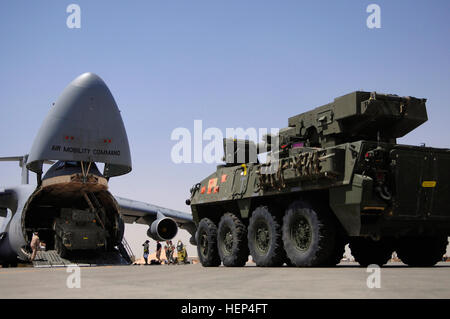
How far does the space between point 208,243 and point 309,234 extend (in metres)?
4.76

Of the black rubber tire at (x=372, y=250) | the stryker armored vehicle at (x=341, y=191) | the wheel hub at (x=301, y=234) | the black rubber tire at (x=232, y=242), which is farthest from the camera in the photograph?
the black rubber tire at (x=232, y=242)

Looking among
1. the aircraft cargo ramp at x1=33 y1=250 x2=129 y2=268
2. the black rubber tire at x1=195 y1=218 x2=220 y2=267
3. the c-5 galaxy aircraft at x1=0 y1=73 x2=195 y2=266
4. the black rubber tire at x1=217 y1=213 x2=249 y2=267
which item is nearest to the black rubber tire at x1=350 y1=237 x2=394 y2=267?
the black rubber tire at x1=217 y1=213 x2=249 y2=267

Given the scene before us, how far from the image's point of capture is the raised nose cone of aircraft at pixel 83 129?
2323 centimetres

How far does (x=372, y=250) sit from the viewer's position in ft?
49.4

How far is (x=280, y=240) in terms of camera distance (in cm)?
1362

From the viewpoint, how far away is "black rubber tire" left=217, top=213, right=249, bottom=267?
15.3 metres

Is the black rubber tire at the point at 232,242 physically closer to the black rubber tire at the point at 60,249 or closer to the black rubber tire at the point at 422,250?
the black rubber tire at the point at 422,250

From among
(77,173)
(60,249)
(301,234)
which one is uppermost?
(77,173)

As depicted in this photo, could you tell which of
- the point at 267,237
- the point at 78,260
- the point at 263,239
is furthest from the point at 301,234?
the point at 78,260

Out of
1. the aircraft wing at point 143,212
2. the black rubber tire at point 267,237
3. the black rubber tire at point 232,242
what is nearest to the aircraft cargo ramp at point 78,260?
the aircraft wing at point 143,212

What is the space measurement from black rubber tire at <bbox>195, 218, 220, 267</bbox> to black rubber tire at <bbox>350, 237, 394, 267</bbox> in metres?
3.99

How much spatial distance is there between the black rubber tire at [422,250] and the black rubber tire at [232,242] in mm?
4068

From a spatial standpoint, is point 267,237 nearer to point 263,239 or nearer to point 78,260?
point 263,239

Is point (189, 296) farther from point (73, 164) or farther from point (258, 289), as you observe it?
point (73, 164)
